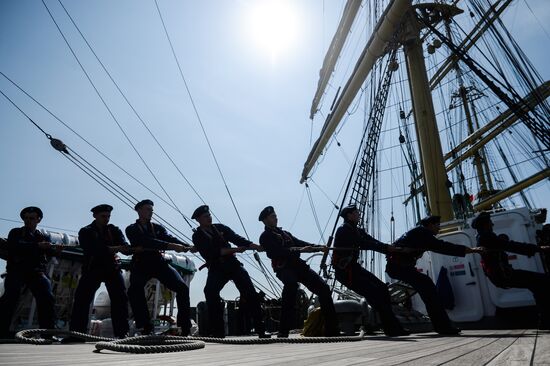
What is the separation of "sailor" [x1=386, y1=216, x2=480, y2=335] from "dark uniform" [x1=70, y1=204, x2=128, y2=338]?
3.28 metres

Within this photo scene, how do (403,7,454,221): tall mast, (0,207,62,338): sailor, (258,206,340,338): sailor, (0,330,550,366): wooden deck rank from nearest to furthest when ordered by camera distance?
1. (0,330,550,366): wooden deck
2. (0,207,62,338): sailor
3. (258,206,340,338): sailor
4. (403,7,454,221): tall mast

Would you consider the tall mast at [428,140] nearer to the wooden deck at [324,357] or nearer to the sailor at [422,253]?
the sailor at [422,253]

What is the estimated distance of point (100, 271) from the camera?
4.10 meters

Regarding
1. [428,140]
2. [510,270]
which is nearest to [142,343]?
[510,270]

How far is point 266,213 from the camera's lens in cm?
441

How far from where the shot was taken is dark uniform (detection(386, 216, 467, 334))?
13.2ft

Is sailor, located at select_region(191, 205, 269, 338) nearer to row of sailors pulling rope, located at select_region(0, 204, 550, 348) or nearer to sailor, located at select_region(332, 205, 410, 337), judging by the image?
row of sailors pulling rope, located at select_region(0, 204, 550, 348)

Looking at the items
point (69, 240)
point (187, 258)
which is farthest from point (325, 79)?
point (69, 240)

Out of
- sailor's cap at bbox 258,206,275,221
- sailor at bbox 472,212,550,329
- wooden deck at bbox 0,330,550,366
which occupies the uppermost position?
sailor's cap at bbox 258,206,275,221

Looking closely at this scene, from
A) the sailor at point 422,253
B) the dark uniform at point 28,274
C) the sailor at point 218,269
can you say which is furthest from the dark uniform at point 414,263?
the dark uniform at point 28,274

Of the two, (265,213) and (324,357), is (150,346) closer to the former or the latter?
(324,357)

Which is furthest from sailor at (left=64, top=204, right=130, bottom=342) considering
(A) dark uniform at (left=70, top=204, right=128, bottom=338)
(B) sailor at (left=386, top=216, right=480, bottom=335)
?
(B) sailor at (left=386, top=216, right=480, bottom=335)

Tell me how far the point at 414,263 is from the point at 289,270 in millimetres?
1582

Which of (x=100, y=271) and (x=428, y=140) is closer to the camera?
(x=100, y=271)
